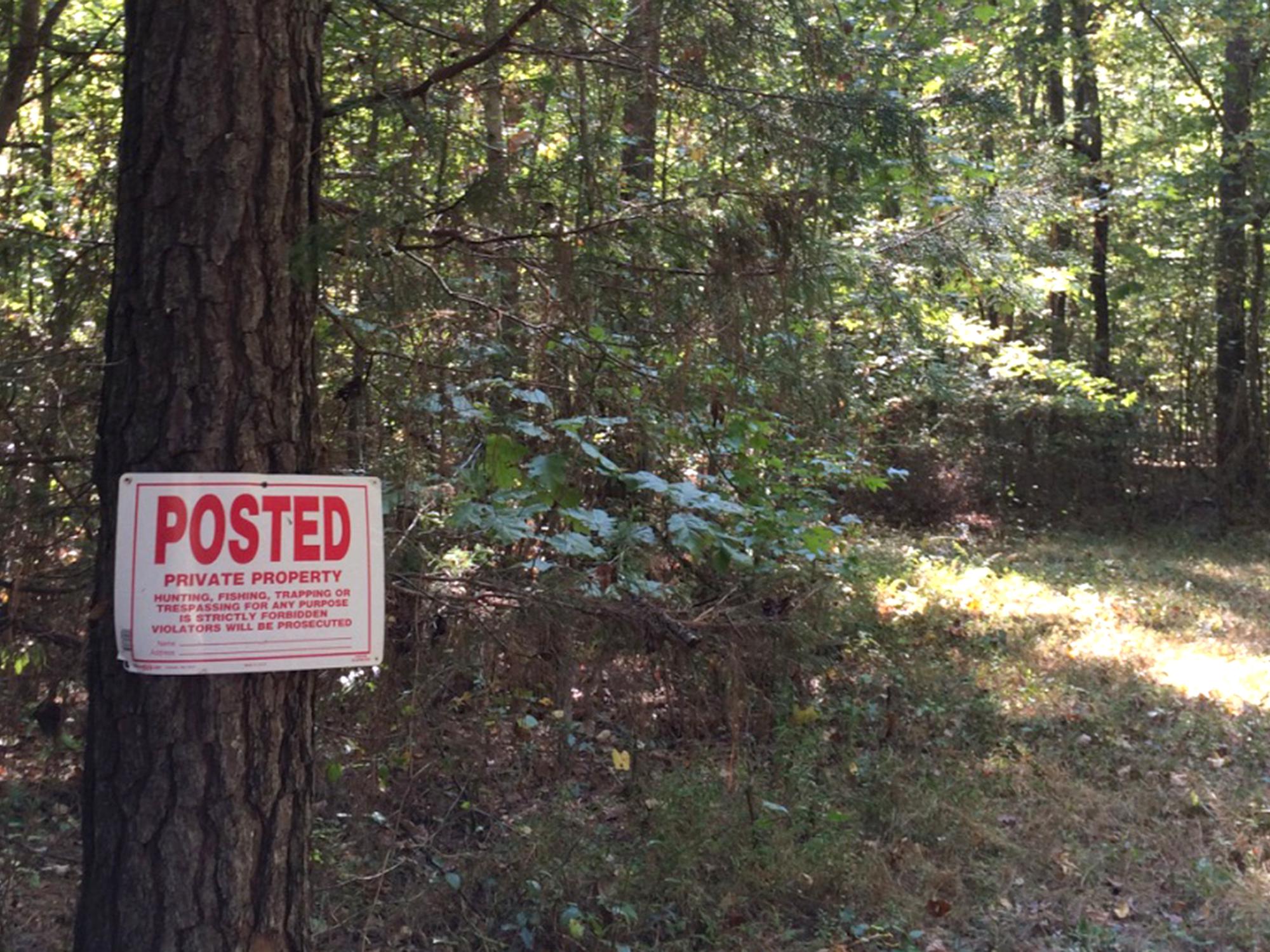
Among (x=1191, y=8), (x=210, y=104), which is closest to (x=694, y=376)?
(x=210, y=104)

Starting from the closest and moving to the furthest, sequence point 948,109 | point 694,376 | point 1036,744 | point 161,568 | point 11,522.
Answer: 1. point 161,568
2. point 11,522
3. point 694,376
4. point 948,109
5. point 1036,744

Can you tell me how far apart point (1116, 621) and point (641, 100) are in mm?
6533

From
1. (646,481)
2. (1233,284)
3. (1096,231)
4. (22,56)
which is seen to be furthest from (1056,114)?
(22,56)

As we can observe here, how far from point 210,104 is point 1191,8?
1438cm

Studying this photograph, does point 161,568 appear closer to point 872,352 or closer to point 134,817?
point 134,817

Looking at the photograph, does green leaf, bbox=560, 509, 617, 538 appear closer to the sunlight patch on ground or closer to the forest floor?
the forest floor

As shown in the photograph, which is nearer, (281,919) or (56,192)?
(281,919)

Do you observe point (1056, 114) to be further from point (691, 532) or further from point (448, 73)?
point (448, 73)

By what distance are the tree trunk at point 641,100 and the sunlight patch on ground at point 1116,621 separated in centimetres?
485

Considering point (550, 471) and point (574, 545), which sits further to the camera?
point (574, 545)

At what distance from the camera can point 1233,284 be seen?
14.1 metres

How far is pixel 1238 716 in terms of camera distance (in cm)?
604

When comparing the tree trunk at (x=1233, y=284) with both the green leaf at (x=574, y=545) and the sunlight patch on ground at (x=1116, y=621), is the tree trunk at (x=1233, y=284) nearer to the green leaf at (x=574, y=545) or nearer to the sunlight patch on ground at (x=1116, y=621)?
the sunlight patch on ground at (x=1116, y=621)

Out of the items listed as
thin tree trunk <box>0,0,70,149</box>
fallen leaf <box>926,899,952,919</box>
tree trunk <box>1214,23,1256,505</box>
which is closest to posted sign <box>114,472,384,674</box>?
thin tree trunk <box>0,0,70,149</box>
